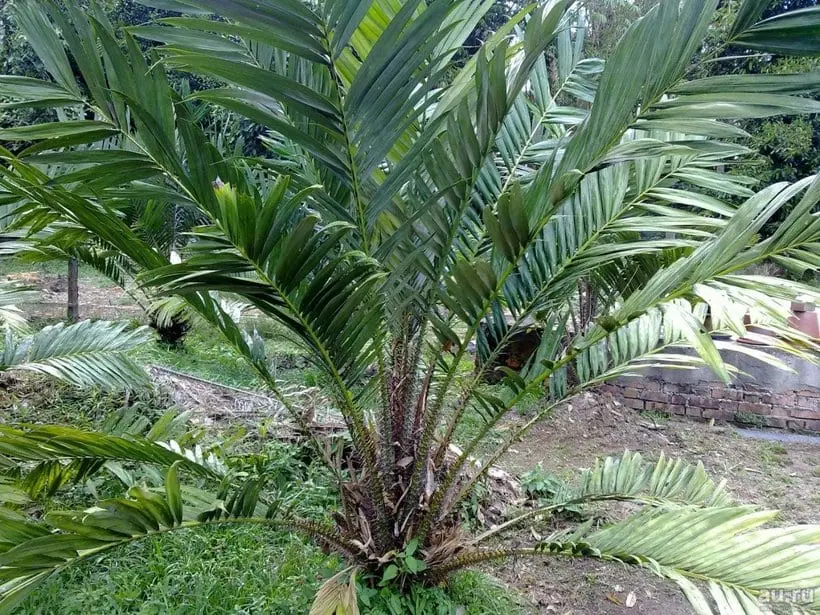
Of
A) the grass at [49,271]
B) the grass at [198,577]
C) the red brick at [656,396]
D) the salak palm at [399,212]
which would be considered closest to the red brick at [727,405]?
the red brick at [656,396]

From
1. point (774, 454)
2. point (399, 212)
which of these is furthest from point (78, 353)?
point (774, 454)

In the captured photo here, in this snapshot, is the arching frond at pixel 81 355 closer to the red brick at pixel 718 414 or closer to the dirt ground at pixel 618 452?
the dirt ground at pixel 618 452

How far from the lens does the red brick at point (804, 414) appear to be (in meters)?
3.62

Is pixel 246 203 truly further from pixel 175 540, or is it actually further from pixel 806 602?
pixel 175 540

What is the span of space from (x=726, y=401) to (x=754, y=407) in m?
0.17

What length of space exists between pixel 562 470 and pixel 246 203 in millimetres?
2548

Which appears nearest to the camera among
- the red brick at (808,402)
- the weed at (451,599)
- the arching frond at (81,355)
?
the weed at (451,599)

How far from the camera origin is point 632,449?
10.8 feet

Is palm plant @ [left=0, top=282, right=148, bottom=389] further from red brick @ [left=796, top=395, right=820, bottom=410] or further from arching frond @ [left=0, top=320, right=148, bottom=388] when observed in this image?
red brick @ [left=796, top=395, right=820, bottom=410]

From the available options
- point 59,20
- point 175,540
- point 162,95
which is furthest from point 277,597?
point 59,20

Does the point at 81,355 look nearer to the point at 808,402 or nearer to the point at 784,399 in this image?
the point at 784,399

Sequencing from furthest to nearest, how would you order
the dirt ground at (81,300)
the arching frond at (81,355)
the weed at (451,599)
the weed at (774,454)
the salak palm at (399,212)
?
the dirt ground at (81,300) → the weed at (774,454) → the arching frond at (81,355) → the weed at (451,599) → the salak palm at (399,212)

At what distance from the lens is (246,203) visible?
3.16ft

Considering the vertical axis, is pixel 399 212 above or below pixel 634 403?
above
